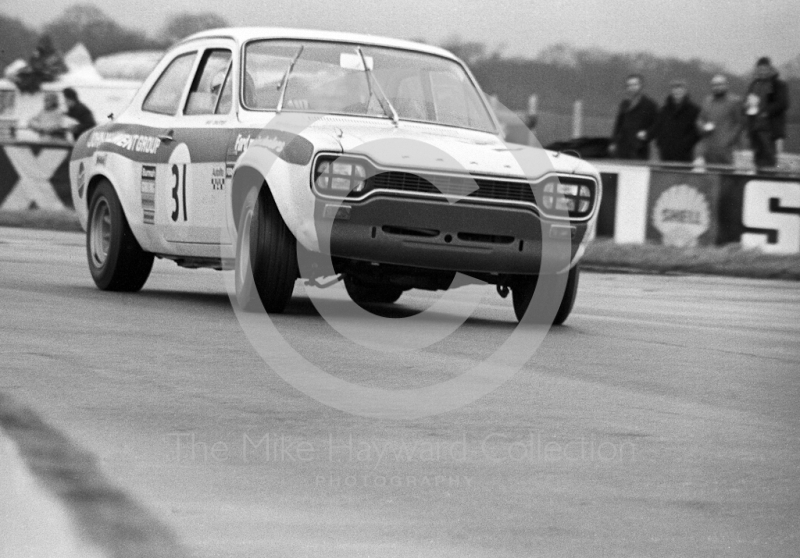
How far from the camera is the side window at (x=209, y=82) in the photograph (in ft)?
29.4

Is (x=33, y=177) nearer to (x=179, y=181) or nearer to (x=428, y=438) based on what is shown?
(x=179, y=181)

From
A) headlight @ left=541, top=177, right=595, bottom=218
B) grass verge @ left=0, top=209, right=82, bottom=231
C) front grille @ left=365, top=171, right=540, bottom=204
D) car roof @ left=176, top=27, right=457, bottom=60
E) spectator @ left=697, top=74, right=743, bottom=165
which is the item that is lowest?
grass verge @ left=0, top=209, right=82, bottom=231

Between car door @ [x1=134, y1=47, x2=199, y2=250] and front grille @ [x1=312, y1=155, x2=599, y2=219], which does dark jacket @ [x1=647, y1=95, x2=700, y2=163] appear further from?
front grille @ [x1=312, y1=155, x2=599, y2=219]

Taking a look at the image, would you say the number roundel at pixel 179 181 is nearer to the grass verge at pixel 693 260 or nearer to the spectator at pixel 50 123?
the grass verge at pixel 693 260

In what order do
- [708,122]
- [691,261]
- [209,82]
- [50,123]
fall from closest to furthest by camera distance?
[209,82] < [691,261] < [708,122] < [50,123]

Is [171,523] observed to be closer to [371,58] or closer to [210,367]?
[210,367]

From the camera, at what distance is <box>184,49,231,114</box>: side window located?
8.97 meters

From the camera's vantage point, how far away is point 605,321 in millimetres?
9336

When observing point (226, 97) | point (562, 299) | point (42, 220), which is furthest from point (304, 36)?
point (42, 220)

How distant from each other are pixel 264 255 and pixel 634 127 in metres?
10.3

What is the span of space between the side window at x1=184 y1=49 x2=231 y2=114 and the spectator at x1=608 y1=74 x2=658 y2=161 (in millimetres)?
8760

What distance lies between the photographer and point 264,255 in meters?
7.80

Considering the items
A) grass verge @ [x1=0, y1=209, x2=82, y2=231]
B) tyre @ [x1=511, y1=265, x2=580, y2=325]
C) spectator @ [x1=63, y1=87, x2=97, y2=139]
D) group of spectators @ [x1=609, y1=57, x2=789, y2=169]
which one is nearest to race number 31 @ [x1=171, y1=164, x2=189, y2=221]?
tyre @ [x1=511, y1=265, x2=580, y2=325]

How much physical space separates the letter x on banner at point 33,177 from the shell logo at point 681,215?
758cm
